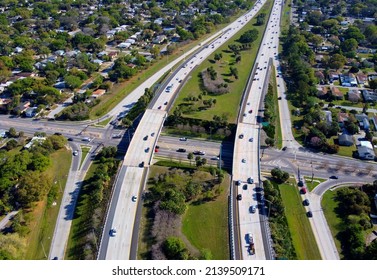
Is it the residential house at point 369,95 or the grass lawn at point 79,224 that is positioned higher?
the residential house at point 369,95

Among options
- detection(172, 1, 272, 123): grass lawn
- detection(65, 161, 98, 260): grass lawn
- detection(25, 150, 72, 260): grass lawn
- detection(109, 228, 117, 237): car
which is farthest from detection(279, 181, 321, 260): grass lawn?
detection(25, 150, 72, 260): grass lawn

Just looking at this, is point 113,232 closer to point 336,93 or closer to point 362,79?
point 336,93

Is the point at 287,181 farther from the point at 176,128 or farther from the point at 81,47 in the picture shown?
the point at 81,47

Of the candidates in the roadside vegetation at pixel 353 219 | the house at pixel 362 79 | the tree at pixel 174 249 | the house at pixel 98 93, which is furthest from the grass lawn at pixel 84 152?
the house at pixel 362 79

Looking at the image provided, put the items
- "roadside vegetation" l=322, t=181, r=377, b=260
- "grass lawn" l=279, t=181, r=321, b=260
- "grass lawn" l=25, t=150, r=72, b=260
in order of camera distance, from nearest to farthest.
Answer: "roadside vegetation" l=322, t=181, r=377, b=260, "grass lawn" l=279, t=181, r=321, b=260, "grass lawn" l=25, t=150, r=72, b=260

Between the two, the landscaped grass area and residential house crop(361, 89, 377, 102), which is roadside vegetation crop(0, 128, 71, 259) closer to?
the landscaped grass area

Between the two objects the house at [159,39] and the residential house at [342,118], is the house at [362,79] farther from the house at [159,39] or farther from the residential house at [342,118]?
the house at [159,39]
